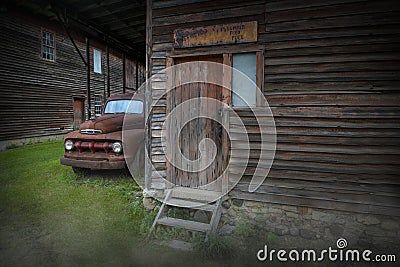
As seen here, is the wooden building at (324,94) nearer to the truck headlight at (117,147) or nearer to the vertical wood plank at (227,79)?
the vertical wood plank at (227,79)

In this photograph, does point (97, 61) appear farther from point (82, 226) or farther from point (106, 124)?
point (82, 226)

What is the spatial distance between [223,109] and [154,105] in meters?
1.20

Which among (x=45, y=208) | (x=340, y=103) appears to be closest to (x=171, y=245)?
(x=45, y=208)

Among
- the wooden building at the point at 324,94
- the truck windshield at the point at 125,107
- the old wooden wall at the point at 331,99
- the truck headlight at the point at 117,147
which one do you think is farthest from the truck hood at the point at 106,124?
the old wooden wall at the point at 331,99

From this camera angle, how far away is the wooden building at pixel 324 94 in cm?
325

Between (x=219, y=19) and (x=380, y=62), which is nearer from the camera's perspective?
(x=380, y=62)

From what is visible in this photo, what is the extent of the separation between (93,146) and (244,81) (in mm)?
3612

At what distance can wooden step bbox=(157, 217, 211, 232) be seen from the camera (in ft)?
11.7

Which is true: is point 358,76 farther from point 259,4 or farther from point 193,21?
point 193,21

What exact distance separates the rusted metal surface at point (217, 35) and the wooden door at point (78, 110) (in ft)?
38.2

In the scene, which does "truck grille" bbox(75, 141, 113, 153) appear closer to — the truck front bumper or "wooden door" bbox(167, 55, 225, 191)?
the truck front bumper

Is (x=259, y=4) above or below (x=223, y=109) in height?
above

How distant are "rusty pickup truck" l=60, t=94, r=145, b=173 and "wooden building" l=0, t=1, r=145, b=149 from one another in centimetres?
307

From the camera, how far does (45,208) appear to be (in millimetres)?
4473
